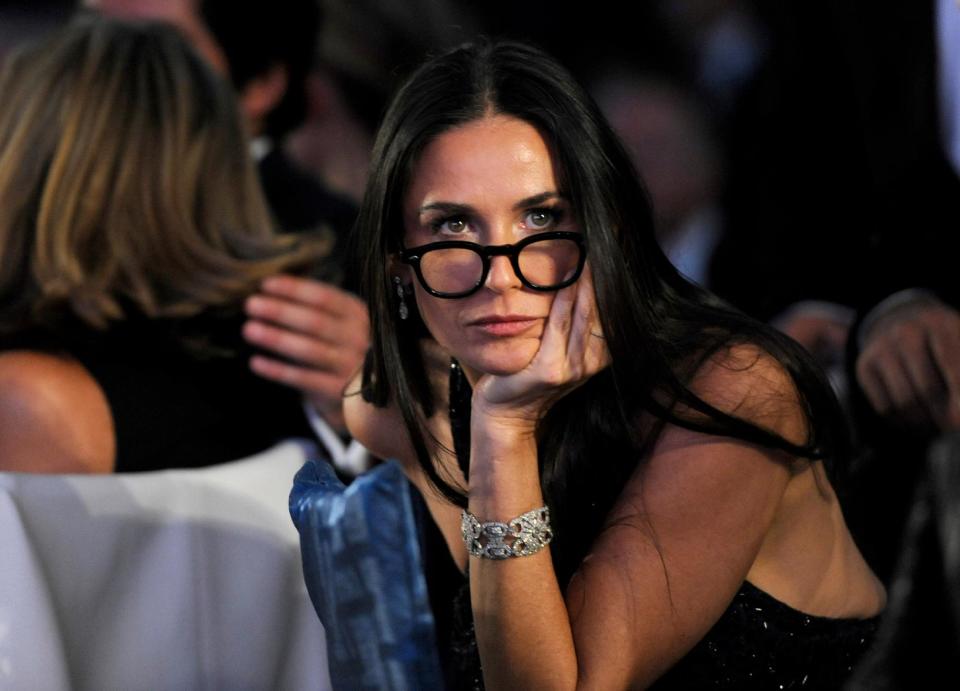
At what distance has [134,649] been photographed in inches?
74.9

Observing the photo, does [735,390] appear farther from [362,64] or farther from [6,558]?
[362,64]

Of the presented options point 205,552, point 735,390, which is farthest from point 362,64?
point 735,390

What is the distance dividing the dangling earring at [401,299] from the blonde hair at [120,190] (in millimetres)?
697

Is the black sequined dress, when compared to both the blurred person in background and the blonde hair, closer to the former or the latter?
the blurred person in background

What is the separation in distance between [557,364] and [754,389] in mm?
257

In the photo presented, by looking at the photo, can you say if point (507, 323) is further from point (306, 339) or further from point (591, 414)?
point (306, 339)

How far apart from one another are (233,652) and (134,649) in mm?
144

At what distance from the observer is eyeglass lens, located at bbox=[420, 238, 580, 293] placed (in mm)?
1414

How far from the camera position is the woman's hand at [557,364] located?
140cm

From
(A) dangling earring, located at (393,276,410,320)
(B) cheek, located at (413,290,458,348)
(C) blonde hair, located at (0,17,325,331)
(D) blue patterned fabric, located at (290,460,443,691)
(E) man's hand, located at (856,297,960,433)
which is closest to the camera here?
(D) blue patterned fabric, located at (290,460,443,691)

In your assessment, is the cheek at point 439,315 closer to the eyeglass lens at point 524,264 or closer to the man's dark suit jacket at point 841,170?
the eyeglass lens at point 524,264

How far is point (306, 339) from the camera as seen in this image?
2279mm

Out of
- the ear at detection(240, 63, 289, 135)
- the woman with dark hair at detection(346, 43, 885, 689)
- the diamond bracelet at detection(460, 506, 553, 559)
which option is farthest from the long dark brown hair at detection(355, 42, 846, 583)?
the ear at detection(240, 63, 289, 135)

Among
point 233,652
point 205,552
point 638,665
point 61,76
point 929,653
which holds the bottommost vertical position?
point 233,652
